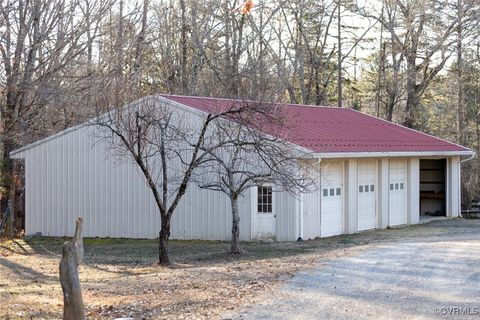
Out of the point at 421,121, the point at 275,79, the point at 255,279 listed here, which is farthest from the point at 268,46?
the point at 255,279

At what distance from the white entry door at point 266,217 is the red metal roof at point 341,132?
169 cm

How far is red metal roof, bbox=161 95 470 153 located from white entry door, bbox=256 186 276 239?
1692 millimetres

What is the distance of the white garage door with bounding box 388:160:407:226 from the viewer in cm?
2642

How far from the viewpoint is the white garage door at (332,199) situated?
22.9m

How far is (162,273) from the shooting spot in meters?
15.2

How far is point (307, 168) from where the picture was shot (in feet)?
69.1

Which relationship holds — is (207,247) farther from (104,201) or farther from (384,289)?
(384,289)

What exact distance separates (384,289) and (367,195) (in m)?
13.3

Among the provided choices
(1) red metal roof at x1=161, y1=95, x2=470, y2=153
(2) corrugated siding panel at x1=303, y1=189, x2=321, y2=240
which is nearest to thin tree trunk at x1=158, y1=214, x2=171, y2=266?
(1) red metal roof at x1=161, y1=95, x2=470, y2=153

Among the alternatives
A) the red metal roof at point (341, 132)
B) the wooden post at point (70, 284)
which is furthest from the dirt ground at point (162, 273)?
the red metal roof at point (341, 132)

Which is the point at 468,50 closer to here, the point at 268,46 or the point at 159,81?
the point at 268,46

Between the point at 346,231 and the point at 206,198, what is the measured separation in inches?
175

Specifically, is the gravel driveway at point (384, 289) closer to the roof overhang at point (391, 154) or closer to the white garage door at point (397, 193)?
the roof overhang at point (391, 154)

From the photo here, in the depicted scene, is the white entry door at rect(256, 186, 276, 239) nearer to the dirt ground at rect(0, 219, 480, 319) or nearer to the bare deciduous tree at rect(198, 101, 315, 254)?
the dirt ground at rect(0, 219, 480, 319)
